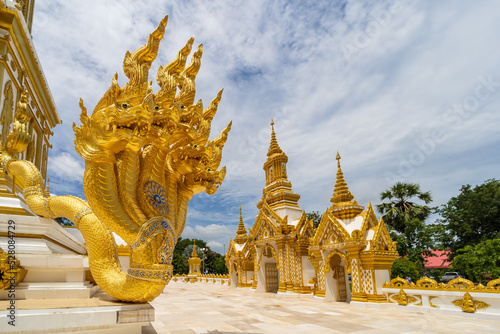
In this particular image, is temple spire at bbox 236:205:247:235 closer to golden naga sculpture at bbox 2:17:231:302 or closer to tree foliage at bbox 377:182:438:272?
tree foliage at bbox 377:182:438:272

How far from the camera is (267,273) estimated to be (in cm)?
1792

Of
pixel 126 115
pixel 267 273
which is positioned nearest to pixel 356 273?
pixel 267 273

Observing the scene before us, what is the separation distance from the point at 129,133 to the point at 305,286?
1375 cm

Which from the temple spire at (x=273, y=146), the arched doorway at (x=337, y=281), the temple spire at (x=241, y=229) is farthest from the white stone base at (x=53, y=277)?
the temple spire at (x=241, y=229)

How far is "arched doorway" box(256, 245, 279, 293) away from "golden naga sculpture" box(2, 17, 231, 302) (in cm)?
1411

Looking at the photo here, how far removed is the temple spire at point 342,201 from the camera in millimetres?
12977

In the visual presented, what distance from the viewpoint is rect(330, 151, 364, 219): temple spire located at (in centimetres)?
→ 1298

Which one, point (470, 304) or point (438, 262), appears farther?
point (438, 262)

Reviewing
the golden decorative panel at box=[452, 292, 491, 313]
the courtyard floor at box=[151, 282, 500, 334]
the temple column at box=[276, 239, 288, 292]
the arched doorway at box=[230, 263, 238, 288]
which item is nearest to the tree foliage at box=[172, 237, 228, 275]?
the arched doorway at box=[230, 263, 238, 288]

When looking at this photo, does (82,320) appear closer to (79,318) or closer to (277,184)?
(79,318)

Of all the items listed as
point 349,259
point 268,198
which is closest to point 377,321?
point 349,259

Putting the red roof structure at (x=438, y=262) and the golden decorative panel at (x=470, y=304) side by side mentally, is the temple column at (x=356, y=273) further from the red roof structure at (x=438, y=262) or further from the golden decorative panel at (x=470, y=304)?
the red roof structure at (x=438, y=262)

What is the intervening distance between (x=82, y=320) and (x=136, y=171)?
1.52 metres

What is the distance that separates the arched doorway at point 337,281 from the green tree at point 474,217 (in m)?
16.3
